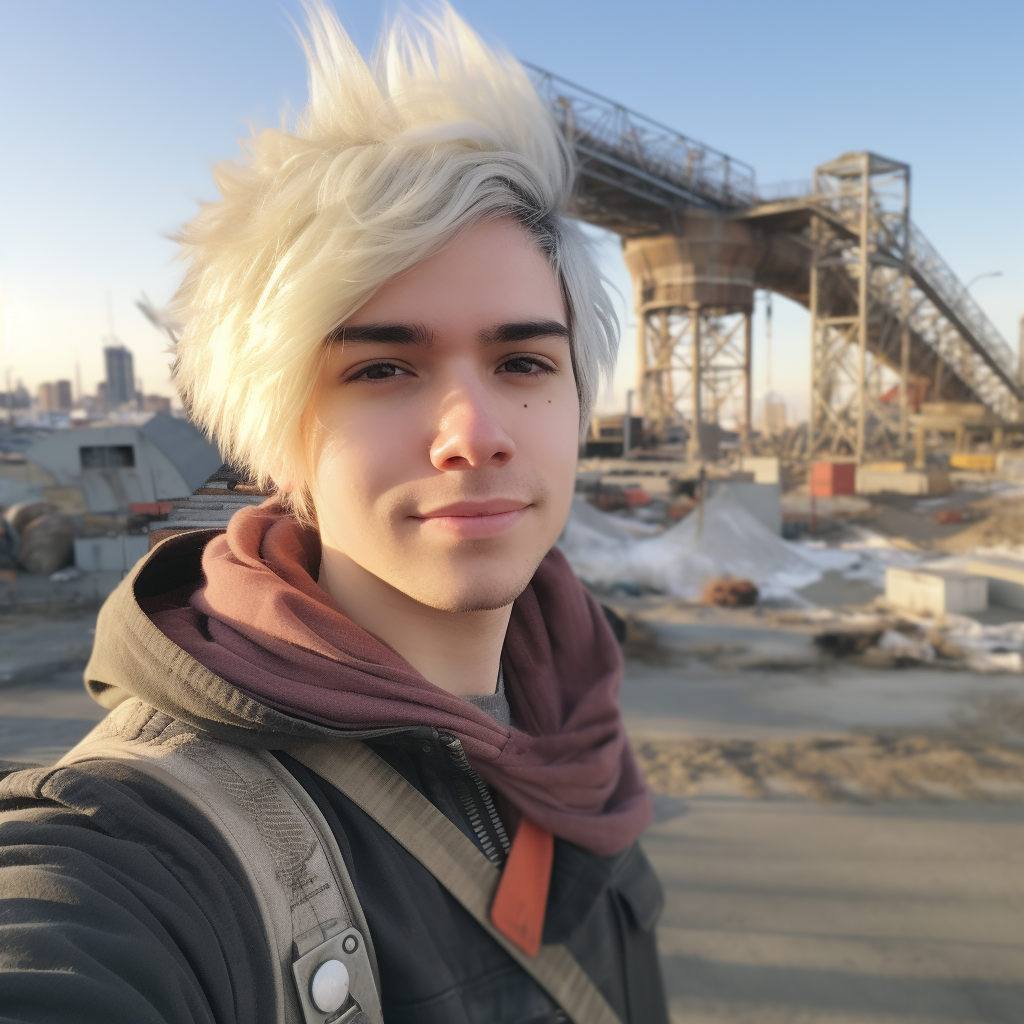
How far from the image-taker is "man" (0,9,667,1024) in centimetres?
78

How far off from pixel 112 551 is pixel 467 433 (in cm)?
77

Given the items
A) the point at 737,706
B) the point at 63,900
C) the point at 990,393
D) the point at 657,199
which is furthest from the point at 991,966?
the point at 990,393

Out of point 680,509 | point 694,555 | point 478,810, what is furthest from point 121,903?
point 680,509

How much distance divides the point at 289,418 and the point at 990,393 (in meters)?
27.0

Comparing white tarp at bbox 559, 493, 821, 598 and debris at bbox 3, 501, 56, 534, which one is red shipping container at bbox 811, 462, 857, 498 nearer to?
white tarp at bbox 559, 493, 821, 598

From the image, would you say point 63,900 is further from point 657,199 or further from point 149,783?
point 657,199

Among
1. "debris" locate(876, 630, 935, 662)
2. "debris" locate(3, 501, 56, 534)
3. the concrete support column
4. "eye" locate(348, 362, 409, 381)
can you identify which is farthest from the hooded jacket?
the concrete support column

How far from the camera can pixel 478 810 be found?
1123 millimetres

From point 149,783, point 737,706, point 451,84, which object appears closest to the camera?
point 149,783

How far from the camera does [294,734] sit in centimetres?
89

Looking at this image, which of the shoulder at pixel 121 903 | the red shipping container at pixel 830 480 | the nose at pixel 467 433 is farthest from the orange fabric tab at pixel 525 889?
the red shipping container at pixel 830 480

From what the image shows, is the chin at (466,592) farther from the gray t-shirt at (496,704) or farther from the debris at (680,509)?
the debris at (680,509)

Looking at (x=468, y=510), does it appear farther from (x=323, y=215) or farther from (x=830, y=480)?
(x=830, y=480)

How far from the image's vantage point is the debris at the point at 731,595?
937 cm
